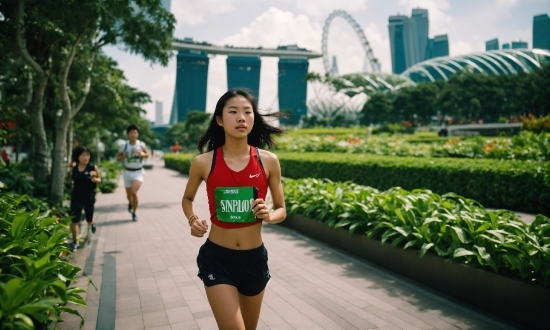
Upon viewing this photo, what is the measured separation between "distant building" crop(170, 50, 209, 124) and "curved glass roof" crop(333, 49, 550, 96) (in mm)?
51099

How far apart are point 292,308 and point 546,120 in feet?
68.8

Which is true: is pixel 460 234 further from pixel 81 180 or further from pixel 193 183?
pixel 81 180

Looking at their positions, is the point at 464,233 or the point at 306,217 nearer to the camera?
the point at 464,233

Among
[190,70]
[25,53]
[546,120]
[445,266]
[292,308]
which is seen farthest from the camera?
[190,70]

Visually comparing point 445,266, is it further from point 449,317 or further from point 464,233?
point 449,317

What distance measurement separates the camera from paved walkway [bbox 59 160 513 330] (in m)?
3.55

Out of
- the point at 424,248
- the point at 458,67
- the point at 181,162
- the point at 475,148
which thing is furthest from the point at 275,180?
the point at 458,67

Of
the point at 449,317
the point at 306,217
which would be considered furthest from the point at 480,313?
the point at 306,217

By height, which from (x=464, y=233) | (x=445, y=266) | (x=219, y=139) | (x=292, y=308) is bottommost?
(x=292, y=308)

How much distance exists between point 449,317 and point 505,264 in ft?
2.37

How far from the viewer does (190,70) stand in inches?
4902

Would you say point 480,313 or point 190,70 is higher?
point 190,70

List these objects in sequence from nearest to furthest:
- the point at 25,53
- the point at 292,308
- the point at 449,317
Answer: the point at 449,317 → the point at 292,308 → the point at 25,53

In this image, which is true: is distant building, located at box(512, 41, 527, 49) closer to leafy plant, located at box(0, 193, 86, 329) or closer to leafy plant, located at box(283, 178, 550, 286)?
leafy plant, located at box(283, 178, 550, 286)
